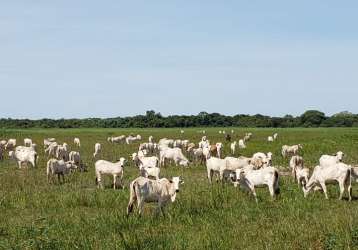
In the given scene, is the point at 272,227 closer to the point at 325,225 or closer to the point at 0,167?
the point at 325,225

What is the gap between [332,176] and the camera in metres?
18.6

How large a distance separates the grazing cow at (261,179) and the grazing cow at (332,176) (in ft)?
3.96

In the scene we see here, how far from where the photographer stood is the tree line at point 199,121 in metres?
132

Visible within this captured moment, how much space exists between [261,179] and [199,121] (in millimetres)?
123380

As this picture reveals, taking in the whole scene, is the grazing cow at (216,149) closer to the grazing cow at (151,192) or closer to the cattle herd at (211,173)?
the cattle herd at (211,173)

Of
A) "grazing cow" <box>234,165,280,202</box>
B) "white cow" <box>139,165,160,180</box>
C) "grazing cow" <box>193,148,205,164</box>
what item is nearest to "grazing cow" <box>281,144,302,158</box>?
"grazing cow" <box>193,148,205,164</box>

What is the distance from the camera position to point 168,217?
14.3 metres

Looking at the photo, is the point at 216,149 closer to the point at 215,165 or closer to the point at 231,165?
the point at 215,165

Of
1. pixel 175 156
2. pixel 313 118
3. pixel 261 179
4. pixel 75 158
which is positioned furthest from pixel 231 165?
pixel 313 118

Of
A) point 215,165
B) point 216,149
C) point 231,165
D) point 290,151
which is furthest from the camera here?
point 290,151

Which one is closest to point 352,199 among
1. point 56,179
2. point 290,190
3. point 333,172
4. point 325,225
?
point 333,172

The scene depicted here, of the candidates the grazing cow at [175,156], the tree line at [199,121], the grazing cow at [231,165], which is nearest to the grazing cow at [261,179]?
the grazing cow at [231,165]

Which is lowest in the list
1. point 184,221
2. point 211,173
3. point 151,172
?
point 184,221

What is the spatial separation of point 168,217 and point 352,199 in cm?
767
